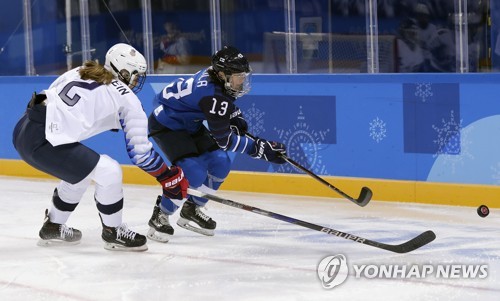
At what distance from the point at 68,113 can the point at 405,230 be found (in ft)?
6.53

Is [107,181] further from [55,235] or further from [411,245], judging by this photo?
[411,245]

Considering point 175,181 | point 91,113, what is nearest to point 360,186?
point 175,181

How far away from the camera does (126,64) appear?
5.26 meters

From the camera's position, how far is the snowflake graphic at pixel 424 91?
703cm

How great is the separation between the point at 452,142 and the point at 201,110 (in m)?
2.06

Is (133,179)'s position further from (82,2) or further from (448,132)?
(448,132)

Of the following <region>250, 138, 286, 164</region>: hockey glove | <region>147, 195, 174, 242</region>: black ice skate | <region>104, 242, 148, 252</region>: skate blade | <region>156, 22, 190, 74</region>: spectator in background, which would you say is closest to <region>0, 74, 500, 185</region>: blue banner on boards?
<region>156, 22, 190, 74</region>: spectator in background

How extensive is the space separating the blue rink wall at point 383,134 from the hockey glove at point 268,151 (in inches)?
65.9

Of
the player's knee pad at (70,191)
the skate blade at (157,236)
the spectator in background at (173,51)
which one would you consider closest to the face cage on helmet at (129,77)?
the player's knee pad at (70,191)

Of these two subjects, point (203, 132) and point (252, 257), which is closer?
point (252, 257)

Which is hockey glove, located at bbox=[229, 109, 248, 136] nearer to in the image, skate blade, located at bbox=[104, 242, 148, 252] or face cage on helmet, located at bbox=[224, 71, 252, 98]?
face cage on helmet, located at bbox=[224, 71, 252, 98]

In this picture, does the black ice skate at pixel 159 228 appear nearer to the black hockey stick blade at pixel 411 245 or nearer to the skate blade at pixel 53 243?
the skate blade at pixel 53 243

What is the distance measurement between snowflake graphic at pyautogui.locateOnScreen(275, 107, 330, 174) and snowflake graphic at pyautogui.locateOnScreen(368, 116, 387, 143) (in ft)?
1.12

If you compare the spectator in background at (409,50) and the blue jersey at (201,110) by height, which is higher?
the spectator in background at (409,50)
